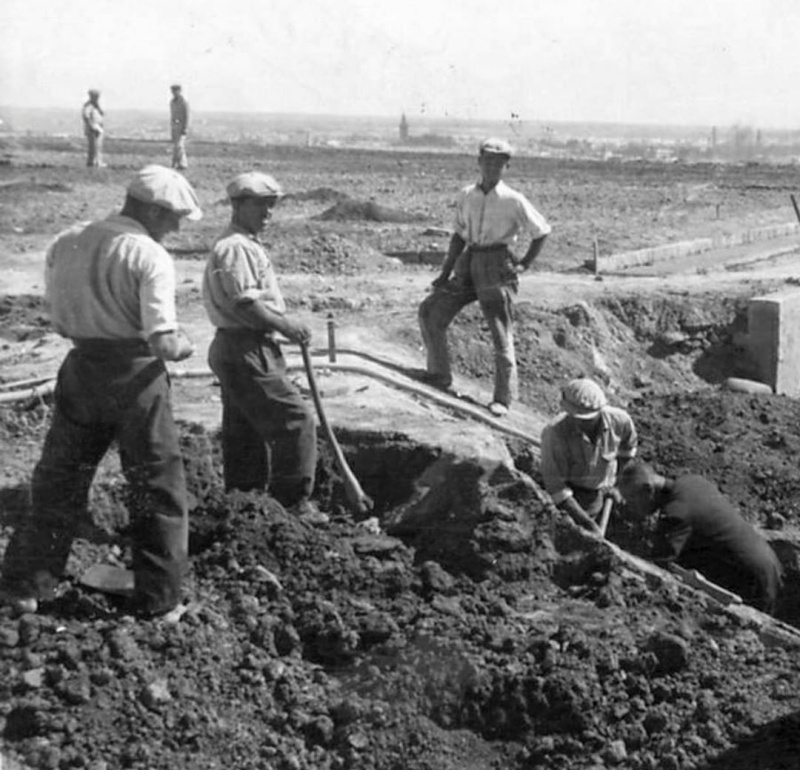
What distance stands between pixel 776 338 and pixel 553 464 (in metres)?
5.04

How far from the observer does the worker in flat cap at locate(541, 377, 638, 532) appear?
7766 mm

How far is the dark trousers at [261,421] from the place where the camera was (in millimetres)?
6938

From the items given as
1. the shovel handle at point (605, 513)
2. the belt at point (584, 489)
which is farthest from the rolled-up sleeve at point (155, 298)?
the shovel handle at point (605, 513)

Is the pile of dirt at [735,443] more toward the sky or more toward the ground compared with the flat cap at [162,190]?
more toward the ground

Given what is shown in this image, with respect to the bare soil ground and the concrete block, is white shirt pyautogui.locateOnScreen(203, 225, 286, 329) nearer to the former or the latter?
the bare soil ground

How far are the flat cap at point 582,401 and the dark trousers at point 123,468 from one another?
8.83 feet

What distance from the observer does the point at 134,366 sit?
5.62 meters

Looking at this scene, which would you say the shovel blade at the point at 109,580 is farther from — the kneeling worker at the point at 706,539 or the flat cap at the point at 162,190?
the kneeling worker at the point at 706,539

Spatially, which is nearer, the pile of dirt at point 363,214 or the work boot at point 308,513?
the work boot at point 308,513

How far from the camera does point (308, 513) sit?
23.6 ft

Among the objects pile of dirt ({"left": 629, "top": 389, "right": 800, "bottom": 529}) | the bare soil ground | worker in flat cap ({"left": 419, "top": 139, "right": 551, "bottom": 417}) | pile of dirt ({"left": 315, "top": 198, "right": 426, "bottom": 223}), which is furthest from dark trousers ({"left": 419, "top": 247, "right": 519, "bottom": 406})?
pile of dirt ({"left": 315, "top": 198, "right": 426, "bottom": 223})

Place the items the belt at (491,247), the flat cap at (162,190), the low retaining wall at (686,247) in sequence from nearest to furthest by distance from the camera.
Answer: the flat cap at (162,190), the belt at (491,247), the low retaining wall at (686,247)

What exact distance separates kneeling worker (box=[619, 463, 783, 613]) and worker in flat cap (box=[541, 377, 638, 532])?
0.18 meters

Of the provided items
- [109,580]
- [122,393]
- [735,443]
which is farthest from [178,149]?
[122,393]
